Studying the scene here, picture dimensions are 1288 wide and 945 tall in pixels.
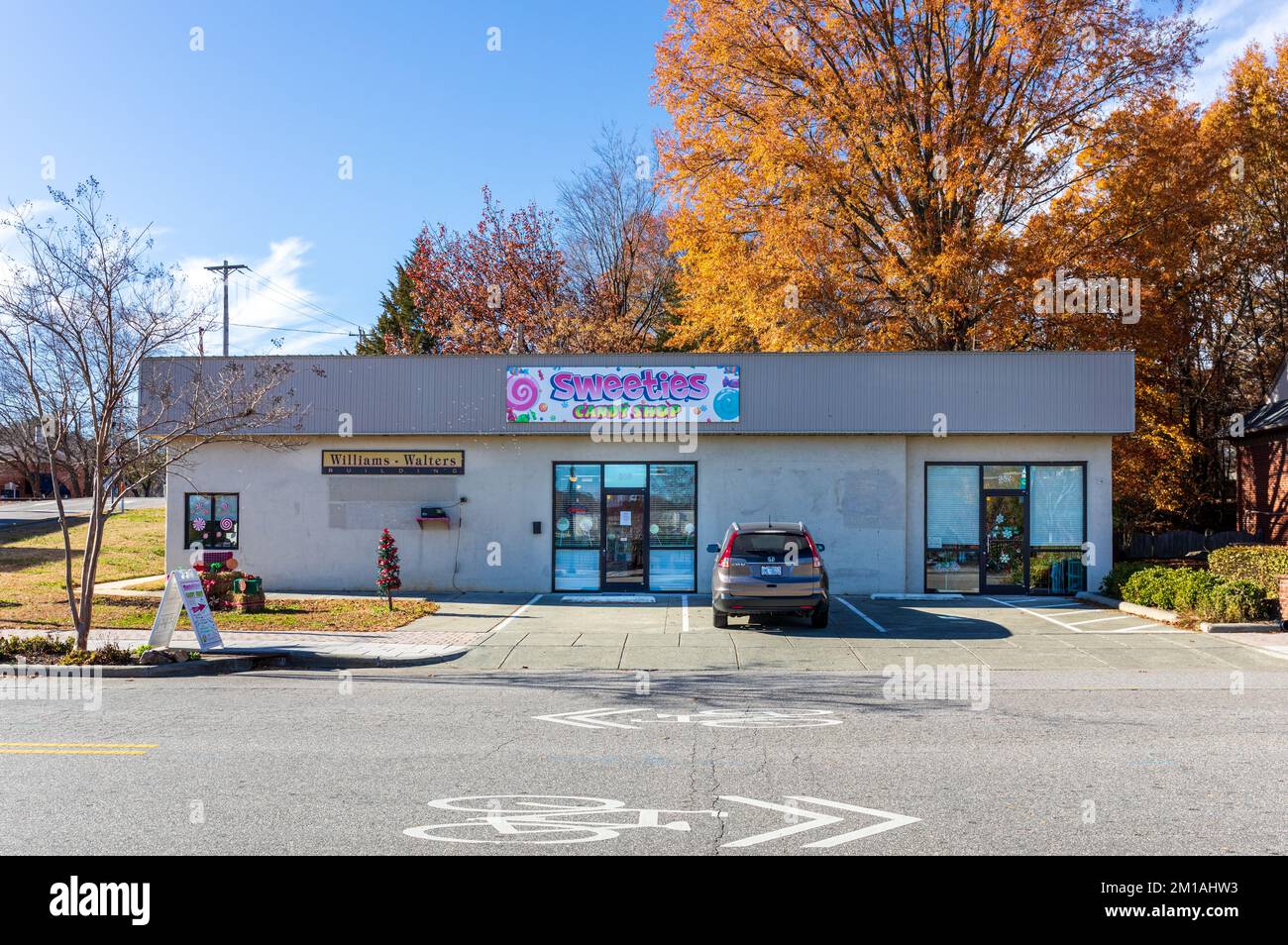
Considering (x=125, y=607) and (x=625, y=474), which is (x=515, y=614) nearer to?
(x=625, y=474)

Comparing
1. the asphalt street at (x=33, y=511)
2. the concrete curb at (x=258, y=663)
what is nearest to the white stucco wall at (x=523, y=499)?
the concrete curb at (x=258, y=663)

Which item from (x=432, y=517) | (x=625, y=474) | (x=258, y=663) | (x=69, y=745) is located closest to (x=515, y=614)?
(x=432, y=517)

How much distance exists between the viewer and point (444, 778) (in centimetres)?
643

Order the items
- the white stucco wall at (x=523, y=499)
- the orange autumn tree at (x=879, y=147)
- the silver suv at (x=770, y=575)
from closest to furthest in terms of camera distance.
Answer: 1. the silver suv at (x=770, y=575)
2. the white stucco wall at (x=523, y=499)
3. the orange autumn tree at (x=879, y=147)

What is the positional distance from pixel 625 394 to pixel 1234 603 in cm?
1161

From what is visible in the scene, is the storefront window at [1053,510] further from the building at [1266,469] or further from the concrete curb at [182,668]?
the concrete curb at [182,668]

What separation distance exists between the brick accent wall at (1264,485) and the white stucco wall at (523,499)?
1142cm

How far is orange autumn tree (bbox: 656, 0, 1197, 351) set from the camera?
23297 millimetres

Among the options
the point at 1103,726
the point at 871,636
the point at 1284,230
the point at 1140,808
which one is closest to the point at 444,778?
the point at 1140,808

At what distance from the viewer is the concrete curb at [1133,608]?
49.5 ft

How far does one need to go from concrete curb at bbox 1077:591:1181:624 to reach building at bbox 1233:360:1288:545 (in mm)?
12210

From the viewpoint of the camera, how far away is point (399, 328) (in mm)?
49531

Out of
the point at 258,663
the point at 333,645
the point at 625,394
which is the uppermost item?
the point at 625,394

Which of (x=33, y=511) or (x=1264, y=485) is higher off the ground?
(x=1264, y=485)
